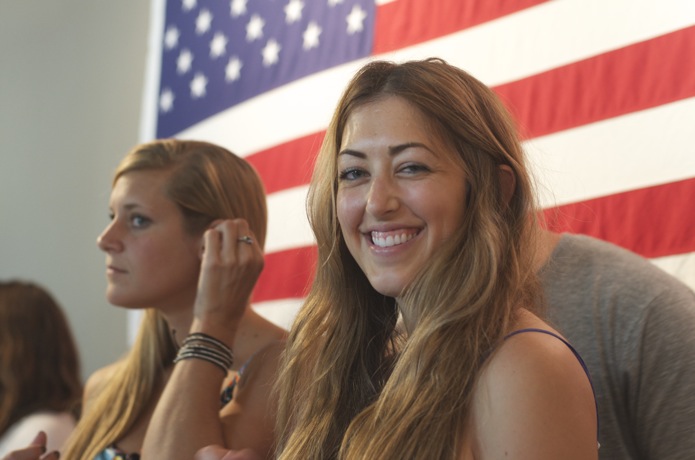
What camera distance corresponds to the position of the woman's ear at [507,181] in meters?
1.41

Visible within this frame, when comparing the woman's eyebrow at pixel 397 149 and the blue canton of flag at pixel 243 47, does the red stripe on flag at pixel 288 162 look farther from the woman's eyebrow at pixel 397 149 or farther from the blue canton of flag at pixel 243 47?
the woman's eyebrow at pixel 397 149

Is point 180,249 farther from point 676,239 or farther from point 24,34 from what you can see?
point 24,34

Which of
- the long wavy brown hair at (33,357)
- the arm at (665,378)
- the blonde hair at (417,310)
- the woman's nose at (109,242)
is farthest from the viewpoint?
the long wavy brown hair at (33,357)

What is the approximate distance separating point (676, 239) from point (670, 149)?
18 cm

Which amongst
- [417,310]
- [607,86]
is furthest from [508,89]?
[417,310]

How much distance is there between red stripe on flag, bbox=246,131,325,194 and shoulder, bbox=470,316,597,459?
1.53 m

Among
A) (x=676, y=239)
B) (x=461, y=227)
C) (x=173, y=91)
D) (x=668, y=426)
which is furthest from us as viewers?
(x=173, y=91)

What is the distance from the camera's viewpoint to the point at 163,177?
7.14 ft

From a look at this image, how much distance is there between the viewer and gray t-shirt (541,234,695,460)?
61.3 inches

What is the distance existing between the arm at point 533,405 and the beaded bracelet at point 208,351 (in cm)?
82

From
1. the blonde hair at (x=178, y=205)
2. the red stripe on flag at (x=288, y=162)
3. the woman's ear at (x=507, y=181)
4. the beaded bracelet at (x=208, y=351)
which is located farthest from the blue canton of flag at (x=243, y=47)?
the woman's ear at (x=507, y=181)

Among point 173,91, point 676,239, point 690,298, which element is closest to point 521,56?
point 676,239

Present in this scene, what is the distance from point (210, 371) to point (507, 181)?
802 millimetres

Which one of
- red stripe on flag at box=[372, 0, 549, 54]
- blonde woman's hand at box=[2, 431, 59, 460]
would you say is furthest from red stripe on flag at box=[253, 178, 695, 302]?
blonde woman's hand at box=[2, 431, 59, 460]
